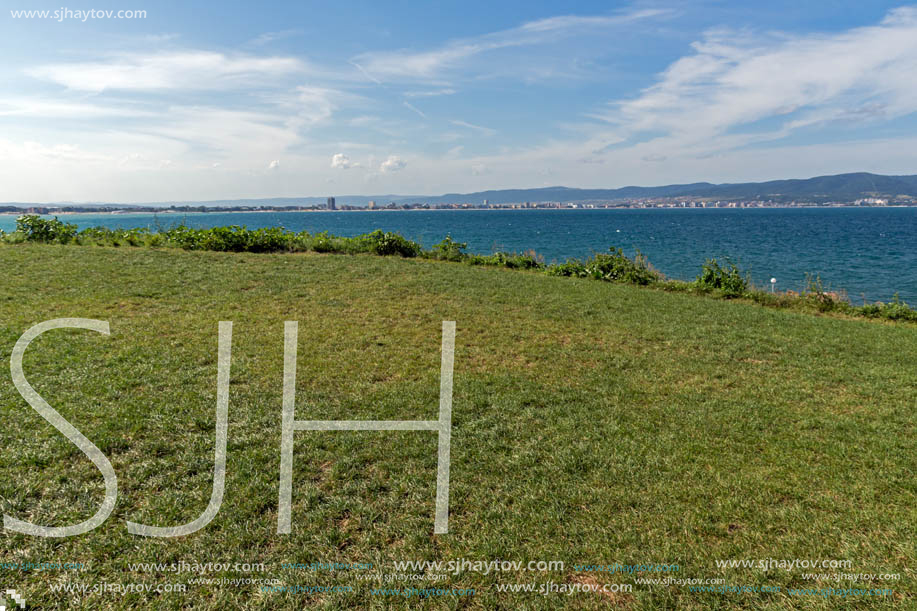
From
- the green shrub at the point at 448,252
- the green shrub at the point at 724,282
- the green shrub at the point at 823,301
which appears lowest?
the green shrub at the point at 823,301

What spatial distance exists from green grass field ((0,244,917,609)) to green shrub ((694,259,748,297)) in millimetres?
4222

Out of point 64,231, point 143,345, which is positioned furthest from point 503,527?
point 64,231

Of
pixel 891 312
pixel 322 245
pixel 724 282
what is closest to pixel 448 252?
pixel 322 245

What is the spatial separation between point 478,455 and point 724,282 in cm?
1172

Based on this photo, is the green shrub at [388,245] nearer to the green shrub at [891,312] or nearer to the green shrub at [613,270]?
the green shrub at [613,270]

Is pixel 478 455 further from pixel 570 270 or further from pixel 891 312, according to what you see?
pixel 891 312

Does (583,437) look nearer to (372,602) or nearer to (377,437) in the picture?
(377,437)

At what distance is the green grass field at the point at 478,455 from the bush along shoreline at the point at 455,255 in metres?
3.83

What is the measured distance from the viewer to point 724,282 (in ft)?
43.2

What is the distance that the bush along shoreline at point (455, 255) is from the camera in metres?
12.2

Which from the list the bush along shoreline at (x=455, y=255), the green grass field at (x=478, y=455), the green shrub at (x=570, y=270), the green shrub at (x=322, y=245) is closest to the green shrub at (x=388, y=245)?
the bush along shoreline at (x=455, y=255)

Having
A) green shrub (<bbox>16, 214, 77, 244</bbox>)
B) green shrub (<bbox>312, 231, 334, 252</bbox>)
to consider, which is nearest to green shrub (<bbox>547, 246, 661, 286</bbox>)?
green shrub (<bbox>312, 231, 334, 252</bbox>)

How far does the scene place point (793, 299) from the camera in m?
12.4

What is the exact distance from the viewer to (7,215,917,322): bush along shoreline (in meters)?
12.2
